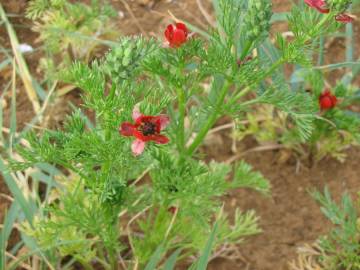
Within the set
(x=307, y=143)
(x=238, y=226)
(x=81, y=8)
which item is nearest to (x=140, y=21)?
(x=81, y=8)

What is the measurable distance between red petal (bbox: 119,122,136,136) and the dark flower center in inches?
0.7

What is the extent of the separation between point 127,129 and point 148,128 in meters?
0.04

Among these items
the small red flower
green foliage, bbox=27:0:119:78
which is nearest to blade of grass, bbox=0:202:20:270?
the small red flower

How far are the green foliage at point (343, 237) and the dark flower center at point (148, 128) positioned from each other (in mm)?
643

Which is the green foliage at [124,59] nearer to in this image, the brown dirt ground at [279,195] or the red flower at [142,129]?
the red flower at [142,129]

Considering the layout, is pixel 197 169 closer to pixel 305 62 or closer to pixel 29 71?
pixel 305 62

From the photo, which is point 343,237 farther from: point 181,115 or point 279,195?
point 181,115

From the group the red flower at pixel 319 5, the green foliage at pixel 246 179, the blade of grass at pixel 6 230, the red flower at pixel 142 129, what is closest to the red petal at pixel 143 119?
the red flower at pixel 142 129

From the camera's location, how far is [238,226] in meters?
1.58

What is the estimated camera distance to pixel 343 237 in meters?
1.55

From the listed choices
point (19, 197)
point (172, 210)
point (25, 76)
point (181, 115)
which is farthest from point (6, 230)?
point (25, 76)

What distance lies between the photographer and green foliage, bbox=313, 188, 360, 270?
153 centimetres

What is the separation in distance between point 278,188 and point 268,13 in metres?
0.89

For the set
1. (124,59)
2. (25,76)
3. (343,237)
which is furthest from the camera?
(25,76)
